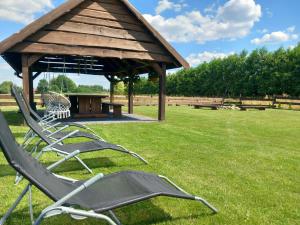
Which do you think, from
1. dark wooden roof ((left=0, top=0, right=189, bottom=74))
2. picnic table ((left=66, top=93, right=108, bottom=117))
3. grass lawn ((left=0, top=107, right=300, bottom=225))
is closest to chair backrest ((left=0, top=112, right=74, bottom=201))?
grass lawn ((left=0, top=107, right=300, bottom=225))

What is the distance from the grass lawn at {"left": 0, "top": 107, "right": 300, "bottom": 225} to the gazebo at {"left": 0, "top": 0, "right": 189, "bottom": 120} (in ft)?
9.95

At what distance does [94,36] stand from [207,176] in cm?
755

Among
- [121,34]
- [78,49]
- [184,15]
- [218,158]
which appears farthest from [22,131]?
[184,15]

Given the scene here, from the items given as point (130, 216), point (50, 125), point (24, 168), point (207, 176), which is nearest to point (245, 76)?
point (50, 125)

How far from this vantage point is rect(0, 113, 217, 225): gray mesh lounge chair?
198cm

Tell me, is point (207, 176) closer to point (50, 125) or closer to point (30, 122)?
point (30, 122)

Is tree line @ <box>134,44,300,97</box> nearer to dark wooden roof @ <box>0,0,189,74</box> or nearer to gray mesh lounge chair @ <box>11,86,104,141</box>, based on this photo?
dark wooden roof @ <box>0,0,189,74</box>

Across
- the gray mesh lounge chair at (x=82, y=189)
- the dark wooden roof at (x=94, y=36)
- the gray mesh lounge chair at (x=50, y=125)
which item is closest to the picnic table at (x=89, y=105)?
the dark wooden roof at (x=94, y=36)

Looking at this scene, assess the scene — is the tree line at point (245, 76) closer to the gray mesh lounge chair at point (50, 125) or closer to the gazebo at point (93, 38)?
the gazebo at point (93, 38)

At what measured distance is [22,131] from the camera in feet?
28.2

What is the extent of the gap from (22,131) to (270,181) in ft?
23.8

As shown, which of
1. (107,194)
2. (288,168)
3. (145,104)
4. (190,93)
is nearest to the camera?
(107,194)

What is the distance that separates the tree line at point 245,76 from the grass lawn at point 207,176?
95.3 ft

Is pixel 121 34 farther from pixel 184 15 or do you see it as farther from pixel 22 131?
pixel 184 15
